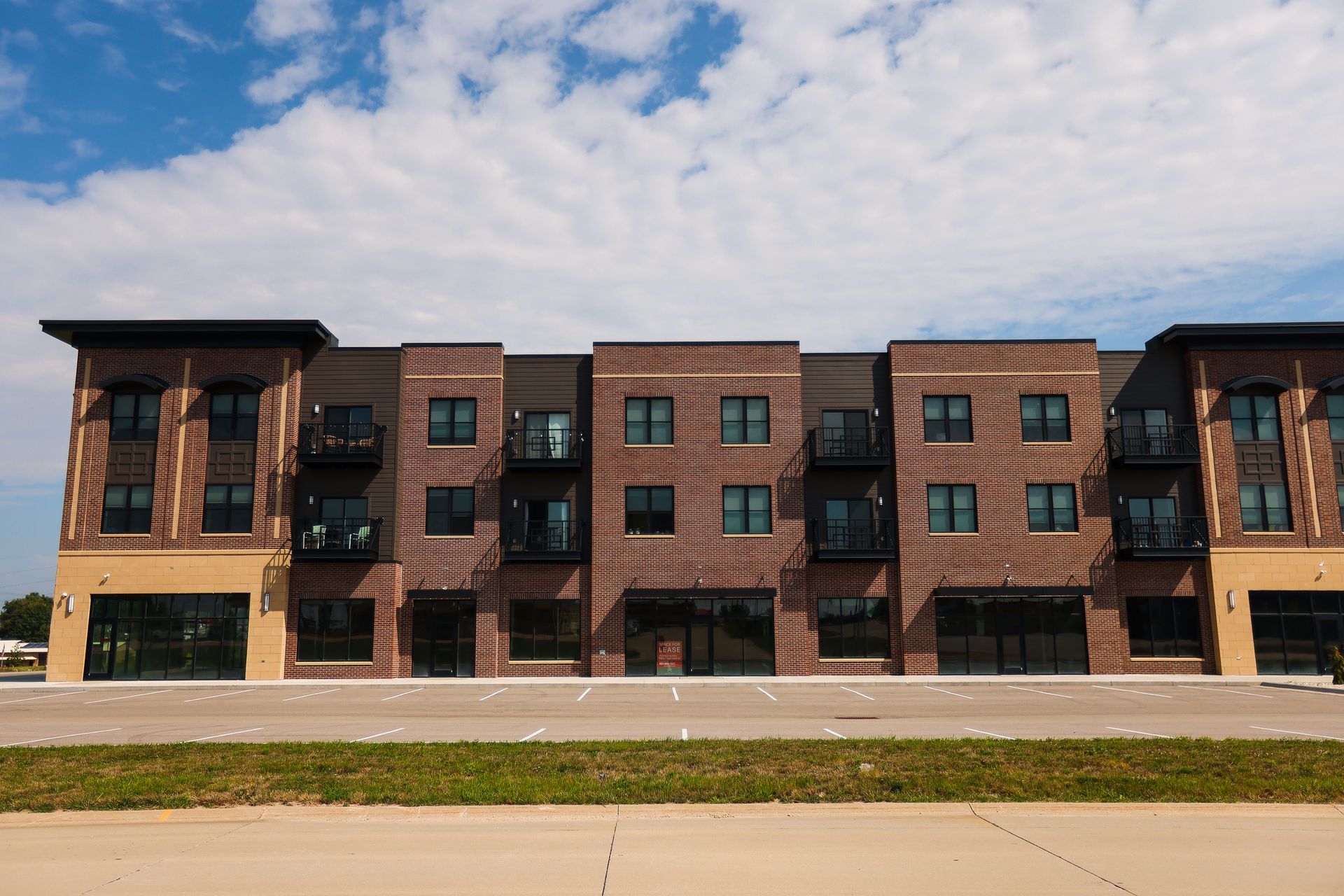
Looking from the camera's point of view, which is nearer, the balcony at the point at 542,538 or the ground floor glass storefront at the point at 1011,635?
the ground floor glass storefront at the point at 1011,635

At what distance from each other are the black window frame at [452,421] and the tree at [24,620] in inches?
4824

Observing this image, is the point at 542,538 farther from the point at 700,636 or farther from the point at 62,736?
the point at 62,736

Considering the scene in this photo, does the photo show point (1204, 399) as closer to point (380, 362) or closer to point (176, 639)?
point (380, 362)

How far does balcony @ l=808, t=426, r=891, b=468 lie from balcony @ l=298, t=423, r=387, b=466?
15302 millimetres

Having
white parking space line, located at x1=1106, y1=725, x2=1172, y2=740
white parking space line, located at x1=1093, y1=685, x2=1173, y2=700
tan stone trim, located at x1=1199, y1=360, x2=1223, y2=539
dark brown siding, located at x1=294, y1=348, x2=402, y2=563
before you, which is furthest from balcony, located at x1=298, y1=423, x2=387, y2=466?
tan stone trim, located at x1=1199, y1=360, x2=1223, y2=539

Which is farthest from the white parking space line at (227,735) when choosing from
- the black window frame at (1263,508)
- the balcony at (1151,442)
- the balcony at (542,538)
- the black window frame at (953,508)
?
the black window frame at (1263,508)

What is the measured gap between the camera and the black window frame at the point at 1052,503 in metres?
33.0

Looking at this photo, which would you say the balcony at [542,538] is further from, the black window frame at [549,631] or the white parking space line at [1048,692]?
the white parking space line at [1048,692]

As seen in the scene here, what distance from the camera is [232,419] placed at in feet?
109

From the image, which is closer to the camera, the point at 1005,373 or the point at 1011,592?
the point at 1011,592

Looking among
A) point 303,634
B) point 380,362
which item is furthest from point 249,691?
point 380,362

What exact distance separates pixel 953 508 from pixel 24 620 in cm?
13986

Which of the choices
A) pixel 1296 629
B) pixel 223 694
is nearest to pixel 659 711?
pixel 223 694

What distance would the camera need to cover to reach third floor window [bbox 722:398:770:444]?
33625 millimetres
